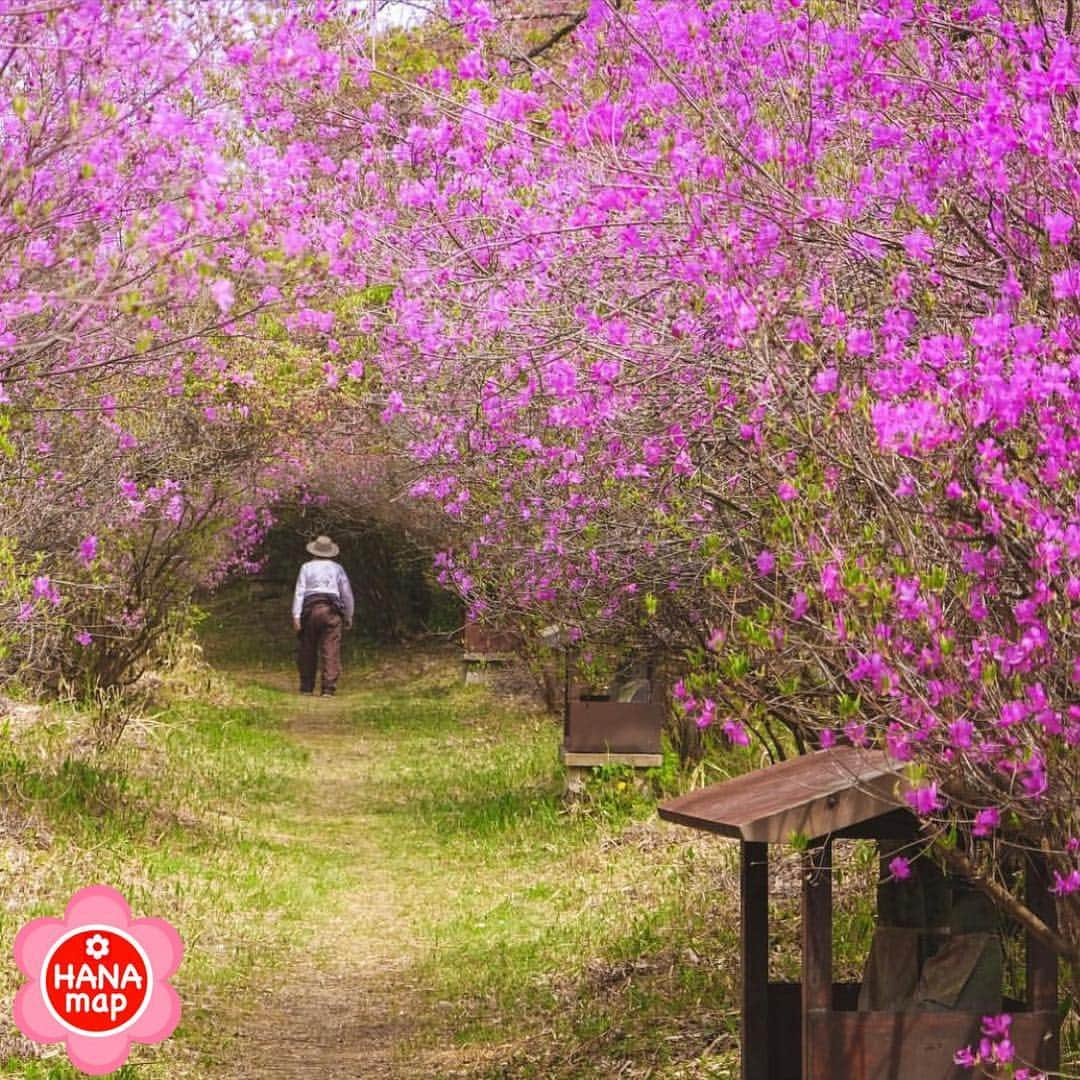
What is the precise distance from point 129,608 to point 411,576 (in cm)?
1279

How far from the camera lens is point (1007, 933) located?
267 inches

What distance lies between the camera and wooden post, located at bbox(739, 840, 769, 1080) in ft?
19.4

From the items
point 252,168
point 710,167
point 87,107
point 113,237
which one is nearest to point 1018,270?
point 710,167

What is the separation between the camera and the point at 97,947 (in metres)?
5.91

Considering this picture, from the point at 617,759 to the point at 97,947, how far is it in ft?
22.8

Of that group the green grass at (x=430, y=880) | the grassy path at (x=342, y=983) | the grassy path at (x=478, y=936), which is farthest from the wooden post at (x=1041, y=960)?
the grassy path at (x=342, y=983)

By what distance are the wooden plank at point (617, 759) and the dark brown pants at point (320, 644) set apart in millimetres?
8665

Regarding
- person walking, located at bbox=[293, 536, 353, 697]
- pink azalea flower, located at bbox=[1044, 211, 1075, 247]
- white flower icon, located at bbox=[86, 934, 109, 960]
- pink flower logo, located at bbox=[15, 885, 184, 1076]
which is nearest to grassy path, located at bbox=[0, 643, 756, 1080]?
pink flower logo, located at bbox=[15, 885, 184, 1076]

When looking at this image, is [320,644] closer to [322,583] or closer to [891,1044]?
[322,583]

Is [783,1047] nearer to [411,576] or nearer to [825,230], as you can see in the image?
[825,230]

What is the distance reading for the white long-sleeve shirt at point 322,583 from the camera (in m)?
21.0

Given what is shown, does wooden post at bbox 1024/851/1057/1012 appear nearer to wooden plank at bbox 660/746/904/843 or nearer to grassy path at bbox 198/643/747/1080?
wooden plank at bbox 660/746/904/843

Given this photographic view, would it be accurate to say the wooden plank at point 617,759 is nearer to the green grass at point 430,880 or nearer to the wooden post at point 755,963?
the green grass at point 430,880

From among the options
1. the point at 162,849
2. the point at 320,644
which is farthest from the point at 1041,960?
the point at 320,644
